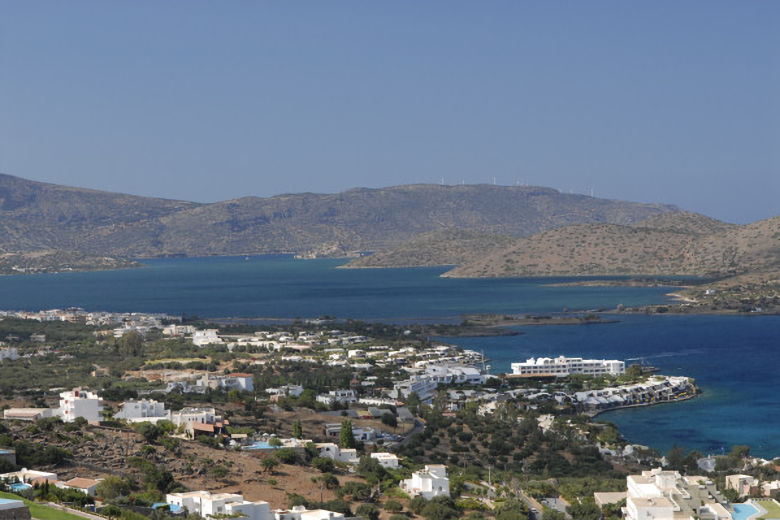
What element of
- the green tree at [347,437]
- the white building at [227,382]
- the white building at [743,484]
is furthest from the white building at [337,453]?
the white building at [227,382]

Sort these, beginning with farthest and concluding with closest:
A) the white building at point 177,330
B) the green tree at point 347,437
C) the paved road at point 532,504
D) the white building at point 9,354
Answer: the white building at point 177,330
the white building at point 9,354
the green tree at point 347,437
the paved road at point 532,504

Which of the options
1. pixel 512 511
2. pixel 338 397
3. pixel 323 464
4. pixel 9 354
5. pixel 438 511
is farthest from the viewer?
pixel 9 354

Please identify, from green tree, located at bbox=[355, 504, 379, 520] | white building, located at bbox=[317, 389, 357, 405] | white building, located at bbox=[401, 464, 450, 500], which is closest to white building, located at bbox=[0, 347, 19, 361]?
white building, located at bbox=[317, 389, 357, 405]

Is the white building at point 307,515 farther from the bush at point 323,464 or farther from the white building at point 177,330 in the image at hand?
the white building at point 177,330

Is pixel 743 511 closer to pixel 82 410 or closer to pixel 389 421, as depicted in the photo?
pixel 389 421

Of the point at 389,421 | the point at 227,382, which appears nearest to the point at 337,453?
the point at 389,421

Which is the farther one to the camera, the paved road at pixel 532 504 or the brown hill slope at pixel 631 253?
the brown hill slope at pixel 631 253

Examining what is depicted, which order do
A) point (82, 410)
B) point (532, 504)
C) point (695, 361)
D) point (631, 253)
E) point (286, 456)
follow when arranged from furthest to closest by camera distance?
point (631, 253) < point (695, 361) < point (82, 410) < point (286, 456) < point (532, 504)
